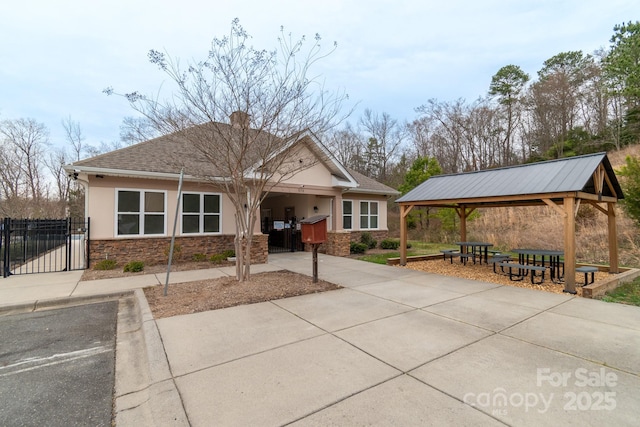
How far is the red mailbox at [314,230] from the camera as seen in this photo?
7250 mm

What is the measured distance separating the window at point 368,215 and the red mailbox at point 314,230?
8907mm

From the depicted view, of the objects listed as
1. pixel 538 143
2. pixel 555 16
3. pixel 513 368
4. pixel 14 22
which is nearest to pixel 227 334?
pixel 513 368

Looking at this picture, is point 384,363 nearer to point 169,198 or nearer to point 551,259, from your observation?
point 551,259

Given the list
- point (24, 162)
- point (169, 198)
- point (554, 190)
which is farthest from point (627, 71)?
point (24, 162)

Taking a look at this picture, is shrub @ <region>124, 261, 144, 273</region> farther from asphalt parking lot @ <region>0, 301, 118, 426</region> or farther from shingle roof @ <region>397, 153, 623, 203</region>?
shingle roof @ <region>397, 153, 623, 203</region>

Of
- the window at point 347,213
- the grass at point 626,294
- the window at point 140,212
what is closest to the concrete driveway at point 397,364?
the grass at point 626,294

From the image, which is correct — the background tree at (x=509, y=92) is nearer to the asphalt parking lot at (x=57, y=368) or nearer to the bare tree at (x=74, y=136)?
the asphalt parking lot at (x=57, y=368)

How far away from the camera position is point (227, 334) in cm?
432

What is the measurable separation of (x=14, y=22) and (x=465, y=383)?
11774 millimetres

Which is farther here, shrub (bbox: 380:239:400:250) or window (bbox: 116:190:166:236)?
shrub (bbox: 380:239:400:250)

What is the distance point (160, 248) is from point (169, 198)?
1845 mm

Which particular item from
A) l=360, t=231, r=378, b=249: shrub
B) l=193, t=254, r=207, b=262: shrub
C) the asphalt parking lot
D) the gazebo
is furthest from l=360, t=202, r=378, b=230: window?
the asphalt parking lot

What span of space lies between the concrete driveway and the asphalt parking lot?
1.48 ft

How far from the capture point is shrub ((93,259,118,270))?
9.19m
